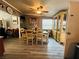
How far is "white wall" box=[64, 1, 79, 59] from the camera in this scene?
12.3ft

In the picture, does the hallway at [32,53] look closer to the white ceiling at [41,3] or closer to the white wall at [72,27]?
the white wall at [72,27]

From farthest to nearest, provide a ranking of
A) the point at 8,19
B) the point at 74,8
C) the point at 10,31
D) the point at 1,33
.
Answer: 1. the point at 8,19
2. the point at 10,31
3. the point at 1,33
4. the point at 74,8

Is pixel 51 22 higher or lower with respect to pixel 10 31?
higher

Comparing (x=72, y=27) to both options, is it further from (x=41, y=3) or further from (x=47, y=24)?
(x=47, y=24)

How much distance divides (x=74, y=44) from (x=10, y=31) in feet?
22.4

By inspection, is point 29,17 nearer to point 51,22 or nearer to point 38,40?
point 51,22

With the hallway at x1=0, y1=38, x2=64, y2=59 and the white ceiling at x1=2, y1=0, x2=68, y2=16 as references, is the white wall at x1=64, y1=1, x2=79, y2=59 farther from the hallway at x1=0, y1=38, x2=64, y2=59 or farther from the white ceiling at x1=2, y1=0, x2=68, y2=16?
the white ceiling at x1=2, y1=0, x2=68, y2=16

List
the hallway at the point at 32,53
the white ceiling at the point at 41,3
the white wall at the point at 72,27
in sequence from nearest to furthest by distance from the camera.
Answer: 1. the white wall at the point at 72,27
2. the hallway at the point at 32,53
3. the white ceiling at the point at 41,3

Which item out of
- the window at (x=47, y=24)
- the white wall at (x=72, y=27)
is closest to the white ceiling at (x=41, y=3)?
the white wall at (x=72, y=27)

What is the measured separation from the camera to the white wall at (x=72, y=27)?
3.74 m

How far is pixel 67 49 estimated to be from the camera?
12.8 feet

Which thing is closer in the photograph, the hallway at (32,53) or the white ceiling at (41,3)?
the hallway at (32,53)

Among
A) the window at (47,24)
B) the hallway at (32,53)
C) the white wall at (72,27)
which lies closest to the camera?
the white wall at (72,27)

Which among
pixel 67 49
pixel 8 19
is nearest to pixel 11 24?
pixel 8 19
